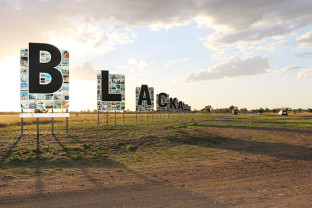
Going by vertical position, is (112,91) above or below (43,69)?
below

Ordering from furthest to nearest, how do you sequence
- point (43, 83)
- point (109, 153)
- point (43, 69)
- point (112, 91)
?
point (112, 91) → point (43, 83) → point (43, 69) → point (109, 153)

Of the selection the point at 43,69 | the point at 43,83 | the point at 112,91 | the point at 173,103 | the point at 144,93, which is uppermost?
the point at 43,69

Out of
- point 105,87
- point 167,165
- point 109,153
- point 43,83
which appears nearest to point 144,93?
point 105,87

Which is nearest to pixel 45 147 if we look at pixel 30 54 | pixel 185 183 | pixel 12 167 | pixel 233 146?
pixel 12 167

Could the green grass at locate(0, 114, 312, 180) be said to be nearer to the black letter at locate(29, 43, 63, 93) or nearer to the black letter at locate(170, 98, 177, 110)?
the black letter at locate(29, 43, 63, 93)

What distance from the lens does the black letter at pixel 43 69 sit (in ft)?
81.3

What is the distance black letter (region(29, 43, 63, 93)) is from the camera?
2478cm

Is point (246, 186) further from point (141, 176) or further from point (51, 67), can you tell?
point (51, 67)

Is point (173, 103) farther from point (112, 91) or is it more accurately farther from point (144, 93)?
point (112, 91)

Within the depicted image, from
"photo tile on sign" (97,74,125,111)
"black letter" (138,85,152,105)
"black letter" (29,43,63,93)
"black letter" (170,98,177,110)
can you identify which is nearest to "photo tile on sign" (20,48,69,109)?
"black letter" (29,43,63,93)

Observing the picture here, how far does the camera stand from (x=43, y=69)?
25.0 metres

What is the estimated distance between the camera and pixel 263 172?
1257 cm

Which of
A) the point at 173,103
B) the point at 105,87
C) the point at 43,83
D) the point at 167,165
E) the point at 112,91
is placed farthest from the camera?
the point at 173,103

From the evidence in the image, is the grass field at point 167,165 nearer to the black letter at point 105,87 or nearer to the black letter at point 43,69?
the black letter at point 43,69
